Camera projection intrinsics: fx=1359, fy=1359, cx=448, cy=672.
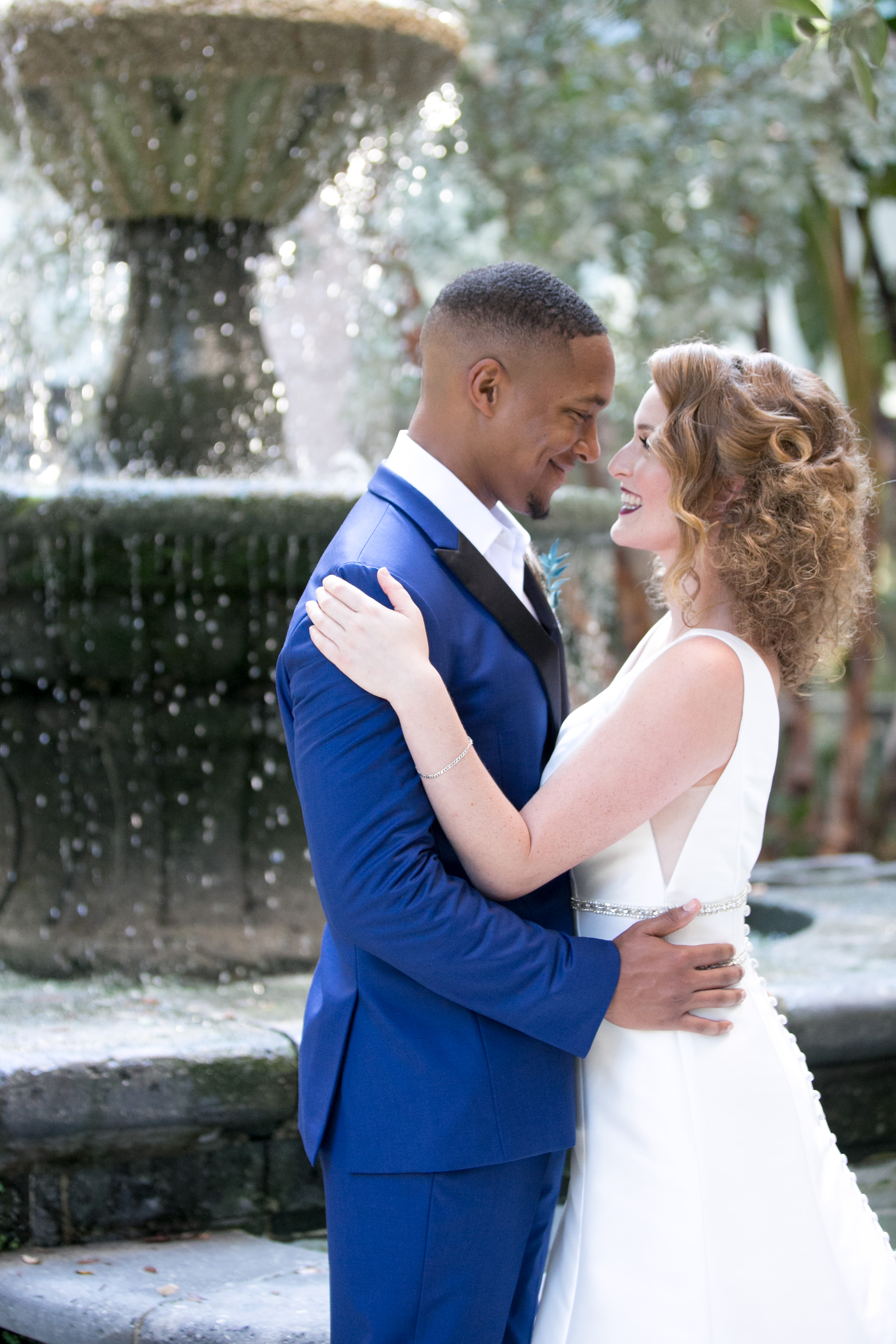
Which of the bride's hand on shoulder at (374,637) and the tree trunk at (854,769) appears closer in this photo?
the bride's hand on shoulder at (374,637)

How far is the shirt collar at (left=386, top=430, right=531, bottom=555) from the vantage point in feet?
6.09

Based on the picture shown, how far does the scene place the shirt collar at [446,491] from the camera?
1856mm

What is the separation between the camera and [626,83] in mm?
7980

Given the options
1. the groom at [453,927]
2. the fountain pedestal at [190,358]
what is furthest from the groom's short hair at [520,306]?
the fountain pedestal at [190,358]

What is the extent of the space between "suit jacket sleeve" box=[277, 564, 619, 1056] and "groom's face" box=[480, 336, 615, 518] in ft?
0.84

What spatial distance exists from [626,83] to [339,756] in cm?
733

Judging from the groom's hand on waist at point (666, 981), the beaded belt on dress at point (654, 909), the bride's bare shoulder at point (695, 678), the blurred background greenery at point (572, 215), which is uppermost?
the blurred background greenery at point (572, 215)

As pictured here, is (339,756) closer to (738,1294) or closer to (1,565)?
(738,1294)

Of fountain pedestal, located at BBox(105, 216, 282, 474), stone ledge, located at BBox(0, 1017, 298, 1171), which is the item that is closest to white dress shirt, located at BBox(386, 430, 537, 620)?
stone ledge, located at BBox(0, 1017, 298, 1171)

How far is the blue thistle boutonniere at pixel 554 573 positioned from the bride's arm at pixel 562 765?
1.17ft

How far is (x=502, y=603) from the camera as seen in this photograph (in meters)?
1.86

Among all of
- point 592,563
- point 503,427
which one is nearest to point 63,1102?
point 503,427

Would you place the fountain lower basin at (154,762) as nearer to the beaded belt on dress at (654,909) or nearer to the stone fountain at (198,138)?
the stone fountain at (198,138)

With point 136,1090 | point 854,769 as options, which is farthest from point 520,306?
point 854,769
